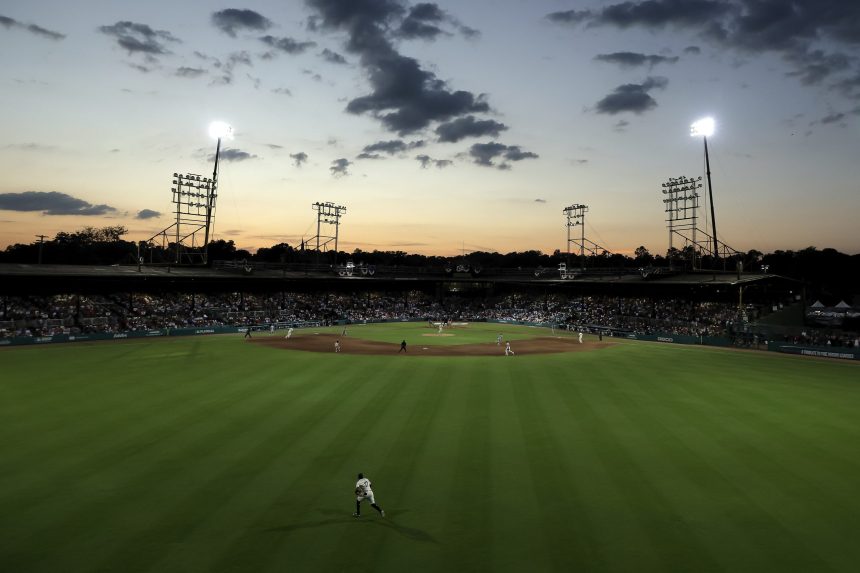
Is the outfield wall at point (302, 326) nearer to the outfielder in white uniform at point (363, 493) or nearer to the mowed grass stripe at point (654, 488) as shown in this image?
the mowed grass stripe at point (654, 488)

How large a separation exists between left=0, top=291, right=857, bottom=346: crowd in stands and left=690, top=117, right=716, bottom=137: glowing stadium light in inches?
810

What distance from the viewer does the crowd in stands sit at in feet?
169

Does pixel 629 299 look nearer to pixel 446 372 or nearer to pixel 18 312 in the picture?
pixel 446 372

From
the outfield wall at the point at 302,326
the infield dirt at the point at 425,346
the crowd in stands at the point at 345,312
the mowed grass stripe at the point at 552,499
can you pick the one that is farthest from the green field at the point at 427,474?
the crowd in stands at the point at 345,312

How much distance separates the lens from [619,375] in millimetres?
31703

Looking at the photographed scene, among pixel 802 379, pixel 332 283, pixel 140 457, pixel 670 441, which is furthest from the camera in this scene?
pixel 332 283

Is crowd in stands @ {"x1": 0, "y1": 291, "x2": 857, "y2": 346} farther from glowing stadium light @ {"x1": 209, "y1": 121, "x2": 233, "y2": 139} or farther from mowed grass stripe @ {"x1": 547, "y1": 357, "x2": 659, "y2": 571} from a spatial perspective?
mowed grass stripe @ {"x1": 547, "y1": 357, "x2": 659, "y2": 571}

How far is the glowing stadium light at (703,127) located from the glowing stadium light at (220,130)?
54.7m

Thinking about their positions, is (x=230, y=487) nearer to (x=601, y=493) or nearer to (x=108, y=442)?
(x=108, y=442)

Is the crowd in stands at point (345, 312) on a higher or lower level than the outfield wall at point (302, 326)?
higher

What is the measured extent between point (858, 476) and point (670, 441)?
16.8 feet

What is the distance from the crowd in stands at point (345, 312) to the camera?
51625 millimetres

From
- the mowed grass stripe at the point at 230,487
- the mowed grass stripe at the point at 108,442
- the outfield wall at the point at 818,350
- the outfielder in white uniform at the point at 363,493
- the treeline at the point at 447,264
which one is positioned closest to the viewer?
the mowed grass stripe at the point at 230,487

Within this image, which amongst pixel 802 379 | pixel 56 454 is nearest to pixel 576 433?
pixel 56 454
